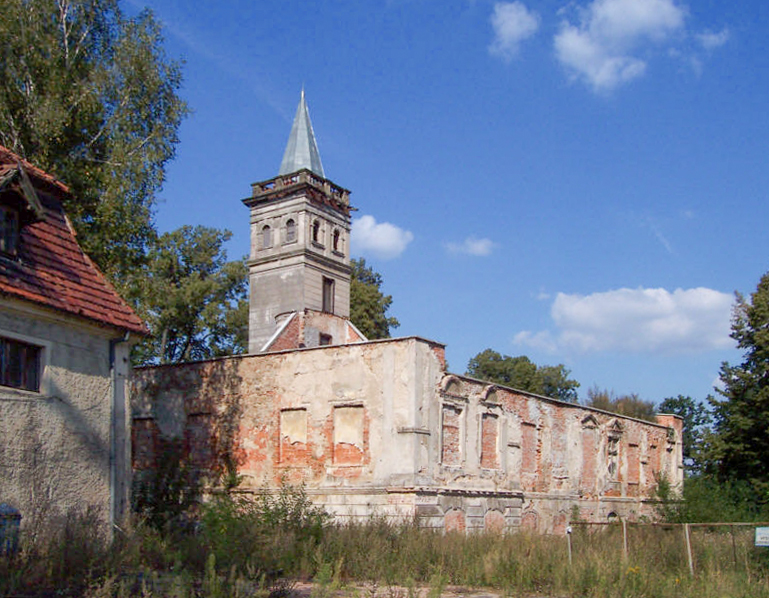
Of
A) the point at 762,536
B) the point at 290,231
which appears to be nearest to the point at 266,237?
the point at 290,231

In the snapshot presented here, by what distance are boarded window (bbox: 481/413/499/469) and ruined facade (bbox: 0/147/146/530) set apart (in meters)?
12.2

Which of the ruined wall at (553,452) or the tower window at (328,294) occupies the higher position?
the tower window at (328,294)

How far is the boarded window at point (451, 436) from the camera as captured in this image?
2319 centimetres

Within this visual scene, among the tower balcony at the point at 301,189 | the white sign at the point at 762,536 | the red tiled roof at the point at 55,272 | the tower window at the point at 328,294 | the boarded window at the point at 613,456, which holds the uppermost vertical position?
the tower balcony at the point at 301,189

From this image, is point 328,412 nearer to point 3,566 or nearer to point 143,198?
point 143,198

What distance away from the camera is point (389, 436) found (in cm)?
2238

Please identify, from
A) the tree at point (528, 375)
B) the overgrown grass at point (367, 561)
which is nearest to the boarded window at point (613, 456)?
the overgrown grass at point (367, 561)

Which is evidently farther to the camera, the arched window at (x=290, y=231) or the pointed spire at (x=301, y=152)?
the pointed spire at (x=301, y=152)

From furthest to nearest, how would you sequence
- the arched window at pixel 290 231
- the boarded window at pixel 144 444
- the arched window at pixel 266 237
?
the arched window at pixel 266 237 → the arched window at pixel 290 231 → the boarded window at pixel 144 444

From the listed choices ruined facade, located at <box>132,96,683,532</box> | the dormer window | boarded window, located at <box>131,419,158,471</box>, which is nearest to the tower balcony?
ruined facade, located at <box>132,96,683,532</box>

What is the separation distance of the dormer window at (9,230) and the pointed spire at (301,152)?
2711 cm

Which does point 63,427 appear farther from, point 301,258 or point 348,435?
point 301,258

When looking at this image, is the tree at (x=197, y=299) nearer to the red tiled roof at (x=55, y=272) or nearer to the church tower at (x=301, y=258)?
the church tower at (x=301, y=258)

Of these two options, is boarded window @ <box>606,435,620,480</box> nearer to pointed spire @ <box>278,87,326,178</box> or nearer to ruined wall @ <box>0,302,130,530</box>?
pointed spire @ <box>278,87,326,178</box>
